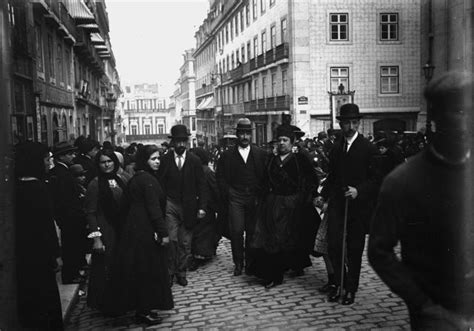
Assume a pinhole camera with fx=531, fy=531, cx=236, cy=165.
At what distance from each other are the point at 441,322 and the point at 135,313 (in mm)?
4184

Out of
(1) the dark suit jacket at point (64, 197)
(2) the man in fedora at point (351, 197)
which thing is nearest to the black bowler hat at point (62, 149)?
(1) the dark suit jacket at point (64, 197)

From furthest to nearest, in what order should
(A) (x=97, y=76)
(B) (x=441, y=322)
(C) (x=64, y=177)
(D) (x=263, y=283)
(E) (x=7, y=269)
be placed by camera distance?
(A) (x=97, y=76)
(C) (x=64, y=177)
(D) (x=263, y=283)
(E) (x=7, y=269)
(B) (x=441, y=322)

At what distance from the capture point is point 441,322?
7.48 feet

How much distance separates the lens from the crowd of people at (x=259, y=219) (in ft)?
7.77

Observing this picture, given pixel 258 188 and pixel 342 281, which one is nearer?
pixel 342 281

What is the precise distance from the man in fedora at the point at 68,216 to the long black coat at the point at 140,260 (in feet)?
6.43

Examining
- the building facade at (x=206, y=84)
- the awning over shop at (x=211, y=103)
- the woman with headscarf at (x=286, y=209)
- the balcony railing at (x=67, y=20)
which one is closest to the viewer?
the woman with headscarf at (x=286, y=209)

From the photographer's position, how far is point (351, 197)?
577cm

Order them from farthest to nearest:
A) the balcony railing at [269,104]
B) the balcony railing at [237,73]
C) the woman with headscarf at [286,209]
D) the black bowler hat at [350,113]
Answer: the balcony railing at [237,73] < the balcony railing at [269,104] < the woman with headscarf at [286,209] < the black bowler hat at [350,113]

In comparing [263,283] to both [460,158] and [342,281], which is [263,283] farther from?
[460,158]

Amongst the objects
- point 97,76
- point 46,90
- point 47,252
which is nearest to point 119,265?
point 47,252

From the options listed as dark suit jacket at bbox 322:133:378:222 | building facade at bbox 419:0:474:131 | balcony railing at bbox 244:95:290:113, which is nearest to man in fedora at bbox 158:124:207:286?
dark suit jacket at bbox 322:133:378:222

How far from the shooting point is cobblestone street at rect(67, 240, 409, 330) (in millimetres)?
5387

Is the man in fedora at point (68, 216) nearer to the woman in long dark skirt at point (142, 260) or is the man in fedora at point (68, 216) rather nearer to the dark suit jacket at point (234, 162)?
the woman in long dark skirt at point (142, 260)
